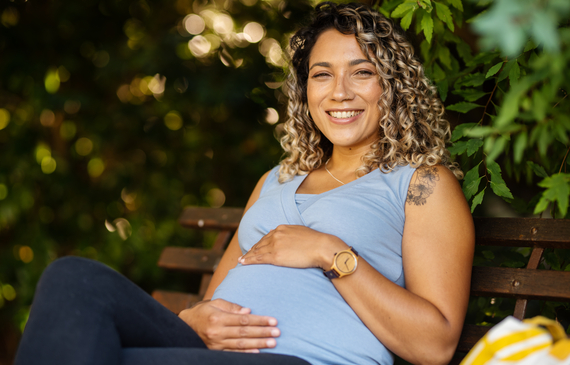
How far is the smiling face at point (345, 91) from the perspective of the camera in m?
1.81

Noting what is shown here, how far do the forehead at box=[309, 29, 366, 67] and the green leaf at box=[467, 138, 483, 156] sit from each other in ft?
1.63

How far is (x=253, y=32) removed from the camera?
342cm

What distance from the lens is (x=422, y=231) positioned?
5.03 feet

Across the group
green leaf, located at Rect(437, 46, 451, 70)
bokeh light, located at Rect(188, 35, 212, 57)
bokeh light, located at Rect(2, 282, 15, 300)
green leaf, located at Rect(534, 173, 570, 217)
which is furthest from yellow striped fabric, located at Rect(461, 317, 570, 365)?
bokeh light, located at Rect(2, 282, 15, 300)

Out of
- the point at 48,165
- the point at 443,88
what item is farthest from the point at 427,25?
the point at 48,165

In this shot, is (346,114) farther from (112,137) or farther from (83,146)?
(83,146)

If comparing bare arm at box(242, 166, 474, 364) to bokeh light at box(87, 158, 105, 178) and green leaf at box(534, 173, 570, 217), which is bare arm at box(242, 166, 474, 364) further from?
bokeh light at box(87, 158, 105, 178)

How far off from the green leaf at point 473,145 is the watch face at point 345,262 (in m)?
0.59

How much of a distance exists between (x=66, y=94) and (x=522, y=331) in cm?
304

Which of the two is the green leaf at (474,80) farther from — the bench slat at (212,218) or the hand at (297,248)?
the bench slat at (212,218)

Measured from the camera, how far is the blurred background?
10.1ft

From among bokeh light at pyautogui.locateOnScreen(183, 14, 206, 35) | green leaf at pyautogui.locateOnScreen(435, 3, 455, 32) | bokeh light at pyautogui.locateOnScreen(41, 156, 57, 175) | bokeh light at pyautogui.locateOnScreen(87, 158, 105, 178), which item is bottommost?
bokeh light at pyautogui.locateOnScreen(87, 158, 105, 178)

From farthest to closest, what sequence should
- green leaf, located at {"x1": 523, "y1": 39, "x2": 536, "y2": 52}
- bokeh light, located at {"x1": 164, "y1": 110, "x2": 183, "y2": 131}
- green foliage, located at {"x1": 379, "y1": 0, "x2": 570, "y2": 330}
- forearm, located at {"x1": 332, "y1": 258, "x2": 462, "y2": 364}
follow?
bokeh light, located at {"x1": 164, "y1": 110, "x2": 183, "y2": 131} → green leaf, located at {"x1": 523, "y1": 39, "x2": 536, "y2": 52} → forearm, located at {"x1": 332, "y1": 258, "x2": 462, "y2": 364} → green foliage, located at {"x1": 379, "y1": 0, "x2": 570, "y2": 330}

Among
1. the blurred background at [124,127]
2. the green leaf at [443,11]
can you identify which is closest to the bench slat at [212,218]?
the blurred background at [124,127]
